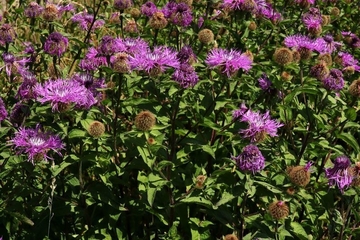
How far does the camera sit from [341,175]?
9.22 ft

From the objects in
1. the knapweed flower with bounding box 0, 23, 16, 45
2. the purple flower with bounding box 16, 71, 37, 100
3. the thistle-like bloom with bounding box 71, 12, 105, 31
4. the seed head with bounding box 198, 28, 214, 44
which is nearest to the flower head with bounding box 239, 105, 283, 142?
the seed head with bounding box 198, 28, 214, 44

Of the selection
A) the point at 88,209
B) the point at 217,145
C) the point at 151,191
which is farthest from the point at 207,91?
the point at 88,209

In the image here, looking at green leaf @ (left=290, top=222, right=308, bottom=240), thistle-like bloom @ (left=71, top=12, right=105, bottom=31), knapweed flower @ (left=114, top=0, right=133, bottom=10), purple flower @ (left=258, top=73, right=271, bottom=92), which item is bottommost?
green leaf @ (left=290, top=222, right=308, bottom=240)

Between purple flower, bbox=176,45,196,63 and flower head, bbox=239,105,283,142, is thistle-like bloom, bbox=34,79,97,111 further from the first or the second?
flower head, bbox=239,105,283,142

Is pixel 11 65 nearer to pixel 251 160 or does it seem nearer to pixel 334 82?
pixel 251 160

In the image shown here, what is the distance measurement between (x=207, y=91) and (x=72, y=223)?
1185 millimetres

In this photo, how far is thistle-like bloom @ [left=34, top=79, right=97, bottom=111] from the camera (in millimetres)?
2693

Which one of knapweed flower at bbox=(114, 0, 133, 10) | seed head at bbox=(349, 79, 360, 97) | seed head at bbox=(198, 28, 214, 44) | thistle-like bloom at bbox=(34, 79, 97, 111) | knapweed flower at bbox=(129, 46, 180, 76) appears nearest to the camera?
thistle-like bloom at bbox=(34, 79, 97, 111)

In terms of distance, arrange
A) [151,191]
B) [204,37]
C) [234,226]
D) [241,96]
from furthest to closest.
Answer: [241,96], [204,37], [234,226], [151,191]

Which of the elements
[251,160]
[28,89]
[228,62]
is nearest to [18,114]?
[28,89]

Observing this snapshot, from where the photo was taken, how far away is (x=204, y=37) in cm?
361

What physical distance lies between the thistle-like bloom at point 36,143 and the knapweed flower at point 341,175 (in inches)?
55.0

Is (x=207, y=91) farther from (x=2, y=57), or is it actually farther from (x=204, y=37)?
(x=2, y=57)

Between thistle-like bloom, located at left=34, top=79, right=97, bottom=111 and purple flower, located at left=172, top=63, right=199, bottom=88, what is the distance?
0.46 meters
